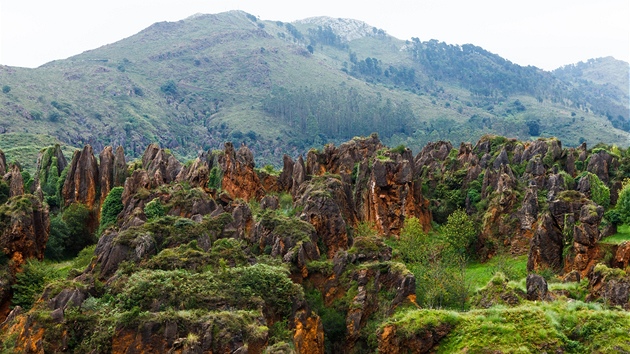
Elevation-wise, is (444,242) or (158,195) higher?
(158,195)

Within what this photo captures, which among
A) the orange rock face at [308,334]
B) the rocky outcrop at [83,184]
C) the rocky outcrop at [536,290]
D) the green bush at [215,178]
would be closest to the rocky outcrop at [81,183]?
the rocky outcrop at [83,184]

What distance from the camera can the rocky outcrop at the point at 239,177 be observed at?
83.9 m

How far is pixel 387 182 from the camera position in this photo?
79312 mm

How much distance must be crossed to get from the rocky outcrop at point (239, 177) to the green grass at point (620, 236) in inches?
1800

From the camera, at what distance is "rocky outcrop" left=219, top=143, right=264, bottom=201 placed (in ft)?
275

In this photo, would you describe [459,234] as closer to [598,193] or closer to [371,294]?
[598,193]

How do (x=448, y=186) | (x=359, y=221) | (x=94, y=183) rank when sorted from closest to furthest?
(x=359, y=221) < (x=94, y=183) < (x=448, y=186)

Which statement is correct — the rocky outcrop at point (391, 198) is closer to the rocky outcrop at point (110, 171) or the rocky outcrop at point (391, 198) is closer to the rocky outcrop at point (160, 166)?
the rocky outcrop at point (160, 166)

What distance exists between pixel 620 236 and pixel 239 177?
161 ft

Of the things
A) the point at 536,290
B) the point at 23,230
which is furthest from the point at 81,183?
the point at 536,290

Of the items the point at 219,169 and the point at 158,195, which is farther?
the point at 219,169

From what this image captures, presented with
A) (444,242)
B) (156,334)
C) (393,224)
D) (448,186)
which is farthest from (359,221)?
(156,334)

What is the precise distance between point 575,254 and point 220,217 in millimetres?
29848

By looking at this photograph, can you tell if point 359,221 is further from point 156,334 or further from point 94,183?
point 156,334
